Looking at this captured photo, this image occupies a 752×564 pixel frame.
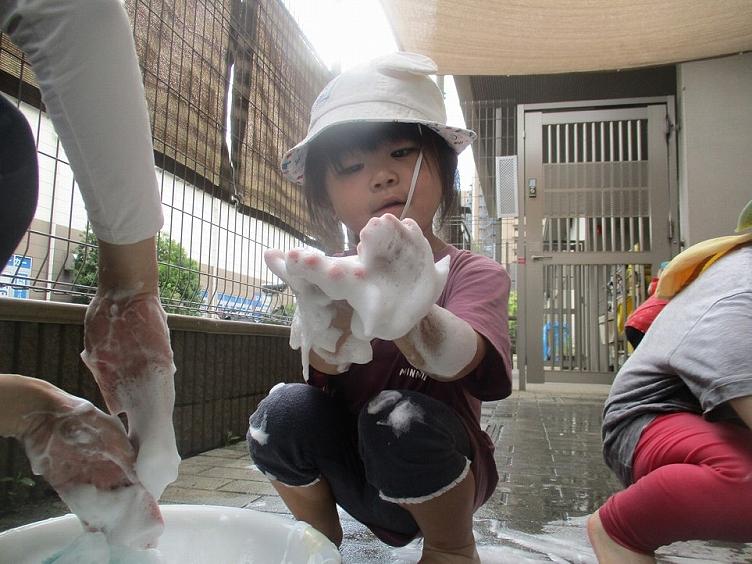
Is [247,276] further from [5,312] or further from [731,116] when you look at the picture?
[731,116]

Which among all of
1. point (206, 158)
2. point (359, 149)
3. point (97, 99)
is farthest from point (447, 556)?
point (206, 158)

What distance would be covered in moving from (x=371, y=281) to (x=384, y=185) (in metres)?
0.49

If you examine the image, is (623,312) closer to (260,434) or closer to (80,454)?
(260,434)

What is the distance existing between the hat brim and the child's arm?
44 cm

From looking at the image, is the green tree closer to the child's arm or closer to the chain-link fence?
the chain-link fence

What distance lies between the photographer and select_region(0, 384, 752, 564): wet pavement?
48.2 inches

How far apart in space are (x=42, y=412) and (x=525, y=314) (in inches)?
178

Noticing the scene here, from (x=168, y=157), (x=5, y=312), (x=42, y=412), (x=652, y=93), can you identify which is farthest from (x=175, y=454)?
(x=652, y=93)

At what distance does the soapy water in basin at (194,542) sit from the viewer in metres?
0.77

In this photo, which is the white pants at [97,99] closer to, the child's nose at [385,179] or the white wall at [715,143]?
the child's nose at [385,179]

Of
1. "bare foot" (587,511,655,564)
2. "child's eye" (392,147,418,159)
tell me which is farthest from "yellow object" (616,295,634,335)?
"child's eye" (392,147,418,159)

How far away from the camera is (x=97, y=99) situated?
2.42 feet

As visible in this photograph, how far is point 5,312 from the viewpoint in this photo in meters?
1.42

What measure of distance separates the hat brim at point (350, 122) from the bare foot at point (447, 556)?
764mm
